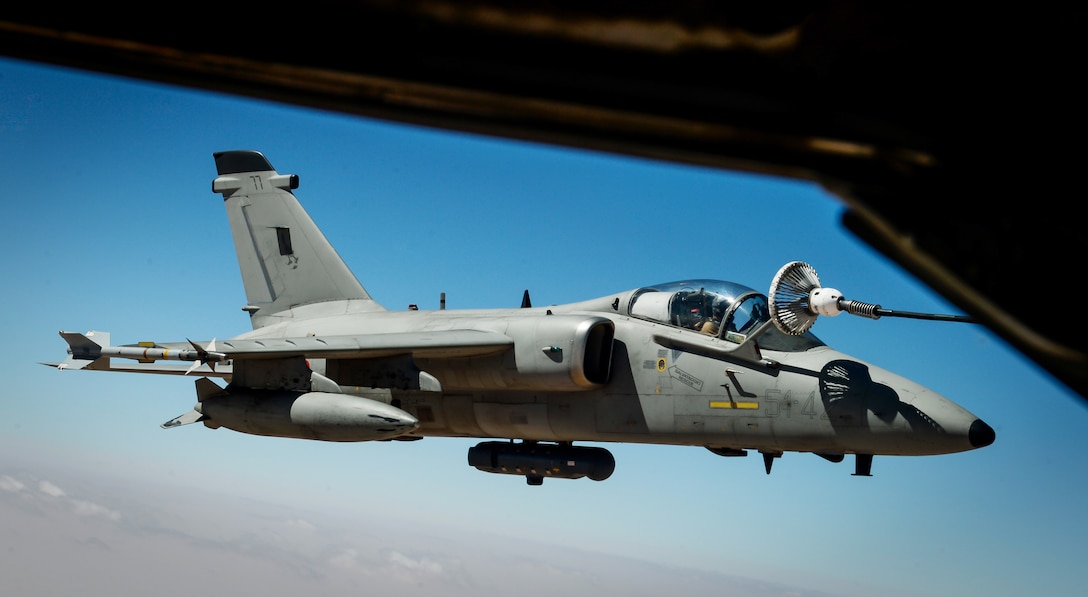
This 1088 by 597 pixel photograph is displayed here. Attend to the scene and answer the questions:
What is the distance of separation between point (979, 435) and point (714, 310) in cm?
283

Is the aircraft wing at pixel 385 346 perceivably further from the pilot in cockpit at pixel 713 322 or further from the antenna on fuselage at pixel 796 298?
the antenna on fuselage at pixel 796 298

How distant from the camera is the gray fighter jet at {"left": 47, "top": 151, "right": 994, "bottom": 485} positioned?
9.32 meters

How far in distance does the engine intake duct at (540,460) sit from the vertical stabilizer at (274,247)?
3.33 metres

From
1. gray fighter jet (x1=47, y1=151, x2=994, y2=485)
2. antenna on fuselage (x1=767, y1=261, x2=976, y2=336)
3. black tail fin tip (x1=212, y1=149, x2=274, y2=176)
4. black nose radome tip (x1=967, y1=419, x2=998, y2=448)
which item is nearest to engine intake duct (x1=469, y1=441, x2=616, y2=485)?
gray fighter jet (x1=47, y1=151, x2=994, y2=485)

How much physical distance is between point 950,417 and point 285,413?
7258mm

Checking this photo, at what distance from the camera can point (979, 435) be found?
8.84 m

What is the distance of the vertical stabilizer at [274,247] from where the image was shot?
14336 mm

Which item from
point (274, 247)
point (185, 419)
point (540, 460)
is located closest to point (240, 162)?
point (274, 247)

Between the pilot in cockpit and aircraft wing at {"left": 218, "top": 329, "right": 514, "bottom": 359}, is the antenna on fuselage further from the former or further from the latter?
aircraft wing at {"left": 218, "top": 329, "right": 514, "bottom": 359}

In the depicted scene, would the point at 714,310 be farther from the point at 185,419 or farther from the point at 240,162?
the point at 240,162

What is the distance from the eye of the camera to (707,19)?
5.13 feet

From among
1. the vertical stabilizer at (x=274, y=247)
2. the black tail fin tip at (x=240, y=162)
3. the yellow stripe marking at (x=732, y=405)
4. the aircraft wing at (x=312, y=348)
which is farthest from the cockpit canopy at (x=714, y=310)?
the black tail fin tip at (x=240, y=162)

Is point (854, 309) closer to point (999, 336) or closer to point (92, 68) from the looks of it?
point (999, 336)

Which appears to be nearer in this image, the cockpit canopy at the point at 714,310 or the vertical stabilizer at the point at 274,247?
the cockpit canopy at the point at 714,310
